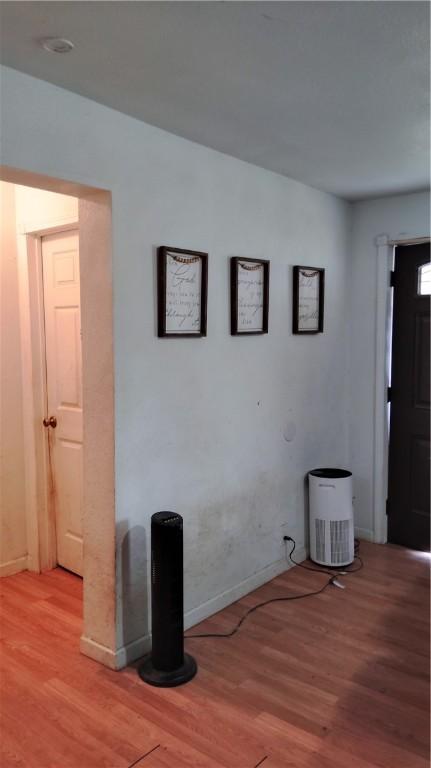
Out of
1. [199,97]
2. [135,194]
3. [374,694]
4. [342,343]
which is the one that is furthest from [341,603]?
[199,97]

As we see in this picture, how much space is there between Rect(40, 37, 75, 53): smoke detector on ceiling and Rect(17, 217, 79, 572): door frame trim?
65.7 inches

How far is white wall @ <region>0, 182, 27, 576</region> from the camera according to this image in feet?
11.2

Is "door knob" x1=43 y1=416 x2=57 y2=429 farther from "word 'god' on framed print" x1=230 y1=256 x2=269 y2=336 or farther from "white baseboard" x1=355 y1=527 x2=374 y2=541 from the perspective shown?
"white baseboard" x1=355 y1=527 x2=374 y2=541

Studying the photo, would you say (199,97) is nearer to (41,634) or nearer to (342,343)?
(342,343)

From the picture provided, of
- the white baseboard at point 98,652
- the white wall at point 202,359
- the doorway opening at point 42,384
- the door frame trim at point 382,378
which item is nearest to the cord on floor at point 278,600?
the white wall at point 202,359

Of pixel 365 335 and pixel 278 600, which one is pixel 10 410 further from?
pixel 365 335

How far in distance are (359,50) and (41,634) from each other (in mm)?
2869

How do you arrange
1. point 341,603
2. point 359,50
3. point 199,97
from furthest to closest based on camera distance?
point 341,603, point 199,97, point 359,50

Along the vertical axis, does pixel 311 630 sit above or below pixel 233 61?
below

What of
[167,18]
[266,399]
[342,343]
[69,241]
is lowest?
[266,399]

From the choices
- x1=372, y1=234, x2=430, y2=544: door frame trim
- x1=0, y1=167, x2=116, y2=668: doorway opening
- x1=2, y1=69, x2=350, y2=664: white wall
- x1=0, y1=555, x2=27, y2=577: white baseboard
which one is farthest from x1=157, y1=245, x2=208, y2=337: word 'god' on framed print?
x1=0, y1=555, x2=27, y2=577: white baseboard

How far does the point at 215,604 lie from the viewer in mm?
3045

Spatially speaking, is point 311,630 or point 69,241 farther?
point 69,241

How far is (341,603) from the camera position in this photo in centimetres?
317
